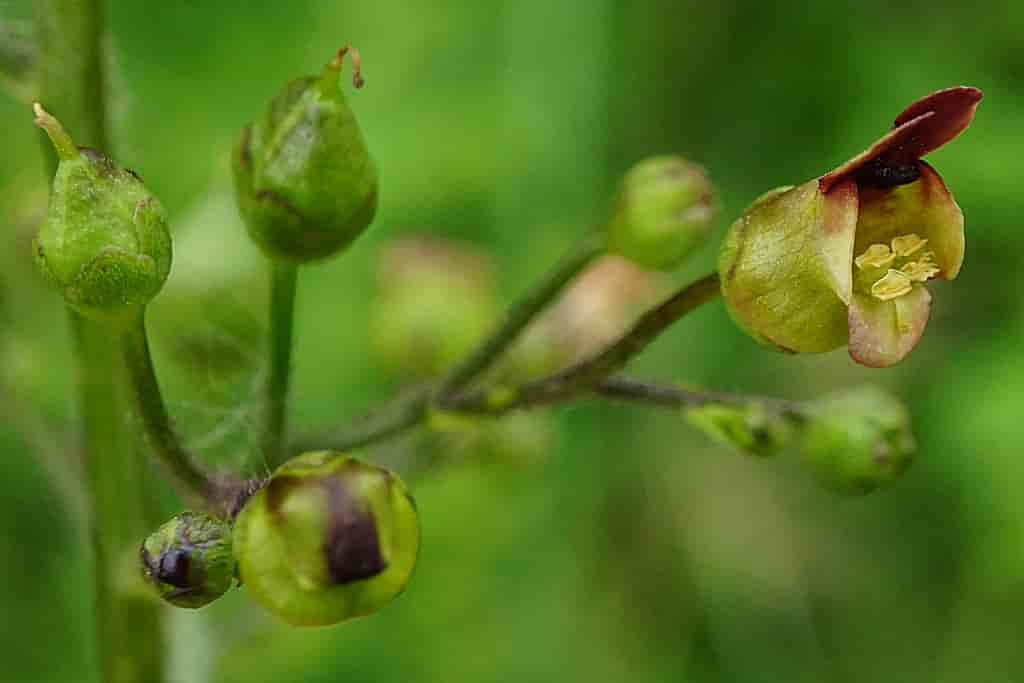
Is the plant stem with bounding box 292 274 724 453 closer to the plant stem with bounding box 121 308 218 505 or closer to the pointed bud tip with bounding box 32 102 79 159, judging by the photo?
the plant stem with bounding box 121 308 218 505

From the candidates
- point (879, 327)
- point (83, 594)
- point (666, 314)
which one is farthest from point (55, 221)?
point (83, 594)

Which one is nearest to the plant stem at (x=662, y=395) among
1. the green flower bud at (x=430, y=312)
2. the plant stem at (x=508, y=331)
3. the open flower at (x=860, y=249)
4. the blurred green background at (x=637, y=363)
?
the plant stem at (x=508, y=331)

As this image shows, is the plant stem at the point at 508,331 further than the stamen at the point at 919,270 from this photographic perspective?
Yes

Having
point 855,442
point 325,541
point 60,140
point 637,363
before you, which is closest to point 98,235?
point 60,140

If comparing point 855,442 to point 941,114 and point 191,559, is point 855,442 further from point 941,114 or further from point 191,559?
point 191,559

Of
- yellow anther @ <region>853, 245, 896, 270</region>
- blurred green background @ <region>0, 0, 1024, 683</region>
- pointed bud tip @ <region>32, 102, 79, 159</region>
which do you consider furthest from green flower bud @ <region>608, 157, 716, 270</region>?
blurred green background @ <region>0, 0, 1024, 683</region>

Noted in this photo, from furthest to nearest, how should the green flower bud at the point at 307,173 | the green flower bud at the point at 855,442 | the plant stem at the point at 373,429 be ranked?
1. the green flower bud at the point at 855,442
2. the plant stem at the point at 373,429
3. the green flower bud at the point at 307,173

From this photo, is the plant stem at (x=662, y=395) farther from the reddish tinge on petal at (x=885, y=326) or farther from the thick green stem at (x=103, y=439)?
the thick green stem at (x=103, y=439)
